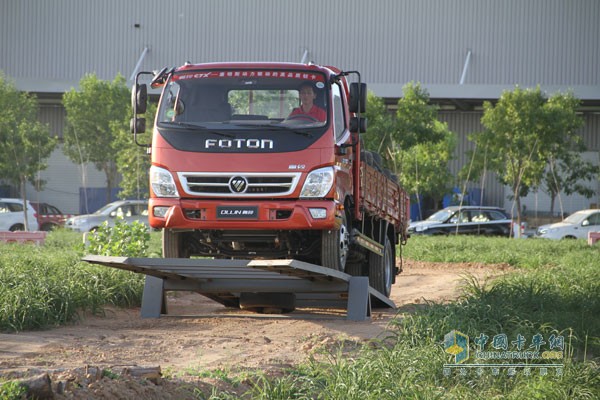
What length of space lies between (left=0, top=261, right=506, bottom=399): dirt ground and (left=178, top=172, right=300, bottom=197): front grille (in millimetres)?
1398

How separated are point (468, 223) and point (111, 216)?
42.0 ft

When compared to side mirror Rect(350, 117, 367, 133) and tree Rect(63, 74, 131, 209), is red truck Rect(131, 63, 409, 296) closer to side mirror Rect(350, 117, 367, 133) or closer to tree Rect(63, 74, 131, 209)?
side mirror Rect(350, 117, 367, 133)

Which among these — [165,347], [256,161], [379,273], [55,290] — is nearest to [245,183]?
[256,161]

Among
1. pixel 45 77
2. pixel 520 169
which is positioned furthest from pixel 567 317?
pixel 45 77

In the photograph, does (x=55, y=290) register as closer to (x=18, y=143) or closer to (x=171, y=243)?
(x=171, y=243)

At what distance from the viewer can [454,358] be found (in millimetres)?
7773

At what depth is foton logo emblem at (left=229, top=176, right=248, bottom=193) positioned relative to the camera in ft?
33.6

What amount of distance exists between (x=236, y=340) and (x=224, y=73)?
3.22 m

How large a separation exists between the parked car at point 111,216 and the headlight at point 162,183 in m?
24.1

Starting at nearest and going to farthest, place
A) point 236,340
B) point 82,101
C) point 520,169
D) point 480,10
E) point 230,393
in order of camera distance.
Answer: point 230,393 → point 236,340 → point 520,169 → point 82,101 → point 480,10

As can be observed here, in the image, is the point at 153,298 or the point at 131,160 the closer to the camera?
the point at 153,298

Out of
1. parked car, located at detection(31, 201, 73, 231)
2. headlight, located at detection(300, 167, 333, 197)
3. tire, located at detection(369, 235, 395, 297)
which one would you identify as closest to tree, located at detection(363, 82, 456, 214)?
parked car, located at detection(31, 201, 73, 231)

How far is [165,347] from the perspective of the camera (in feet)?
28.7

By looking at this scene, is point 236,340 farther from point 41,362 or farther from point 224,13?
point 224,13
